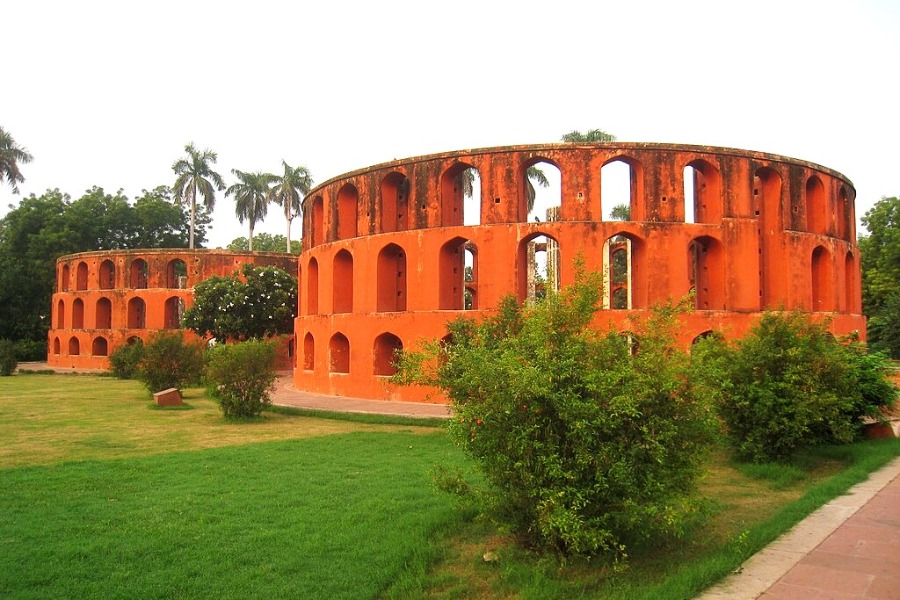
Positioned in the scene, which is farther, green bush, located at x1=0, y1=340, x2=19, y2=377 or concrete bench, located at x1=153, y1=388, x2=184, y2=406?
green bush, located at x1=0, y1=340, x2=19, y2=377

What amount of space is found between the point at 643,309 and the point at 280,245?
1404 inches

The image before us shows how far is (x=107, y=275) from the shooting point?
3062cm

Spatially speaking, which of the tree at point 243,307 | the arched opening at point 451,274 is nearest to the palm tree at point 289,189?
the tree at point 243,307

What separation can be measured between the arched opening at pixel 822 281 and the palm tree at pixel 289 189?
2680 cm

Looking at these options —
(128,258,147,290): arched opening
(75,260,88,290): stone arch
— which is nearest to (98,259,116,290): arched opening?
(75,260,88,290): stone arch

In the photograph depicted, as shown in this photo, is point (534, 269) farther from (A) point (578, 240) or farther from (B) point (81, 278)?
(B) point (81, 278)

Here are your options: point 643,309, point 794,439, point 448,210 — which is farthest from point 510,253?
point 794,439

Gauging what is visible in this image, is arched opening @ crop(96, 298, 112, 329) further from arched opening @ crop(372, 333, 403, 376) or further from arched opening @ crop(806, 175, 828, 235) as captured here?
arched opening @ crop(806, 175, 828, 235)

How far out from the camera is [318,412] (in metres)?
13.5

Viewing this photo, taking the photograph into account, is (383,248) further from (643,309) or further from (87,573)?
(87,573)

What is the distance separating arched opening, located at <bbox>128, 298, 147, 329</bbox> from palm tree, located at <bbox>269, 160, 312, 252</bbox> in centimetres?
877

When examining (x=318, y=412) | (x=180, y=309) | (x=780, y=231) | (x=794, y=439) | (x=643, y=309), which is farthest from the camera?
(x=180, y=309)

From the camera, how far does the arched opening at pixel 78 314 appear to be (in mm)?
30995

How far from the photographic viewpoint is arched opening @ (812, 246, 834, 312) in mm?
16453
